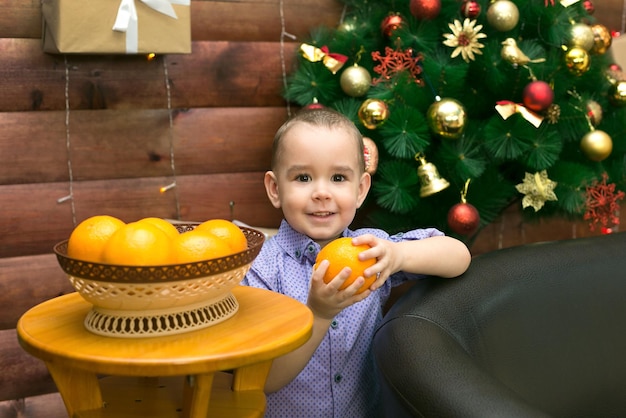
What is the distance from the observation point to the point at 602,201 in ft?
6.79

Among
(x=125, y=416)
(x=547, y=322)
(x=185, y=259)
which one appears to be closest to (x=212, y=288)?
(x=185, y=259)

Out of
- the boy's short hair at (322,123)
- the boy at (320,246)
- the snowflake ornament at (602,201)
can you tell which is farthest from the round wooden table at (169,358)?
the snowflake ornament at (602,201)

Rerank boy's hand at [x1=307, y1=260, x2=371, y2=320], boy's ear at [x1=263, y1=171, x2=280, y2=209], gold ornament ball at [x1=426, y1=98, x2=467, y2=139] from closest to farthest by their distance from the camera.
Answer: boy's hand at [x1=307, y1=260, x2=371, y2=320]
boy's ear at [x1=263, y1=171, x2=280, y2=209]
gold ornament ball at [x1=426, y1=98, x2=467, y2=139]

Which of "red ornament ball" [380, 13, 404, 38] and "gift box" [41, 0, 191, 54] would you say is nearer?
"gift box" [41, 0, 191, 54]

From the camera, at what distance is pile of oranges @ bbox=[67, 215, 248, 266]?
961mm

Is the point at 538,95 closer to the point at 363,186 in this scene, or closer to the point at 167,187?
the point at 363,186

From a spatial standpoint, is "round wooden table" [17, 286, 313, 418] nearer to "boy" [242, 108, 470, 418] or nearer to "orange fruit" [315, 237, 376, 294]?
"orange fruit" [315, 237, 376, 294]

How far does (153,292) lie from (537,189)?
51.5 inches

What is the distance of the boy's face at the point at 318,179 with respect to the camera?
140 centimetres

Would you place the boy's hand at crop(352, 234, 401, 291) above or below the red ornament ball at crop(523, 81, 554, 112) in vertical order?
below

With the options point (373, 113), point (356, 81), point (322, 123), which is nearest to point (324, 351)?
point (322, 123)

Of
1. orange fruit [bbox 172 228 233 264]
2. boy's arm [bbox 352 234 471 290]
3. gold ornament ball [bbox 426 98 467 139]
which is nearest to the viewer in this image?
orange fruit [bbox 172 228 233 264]

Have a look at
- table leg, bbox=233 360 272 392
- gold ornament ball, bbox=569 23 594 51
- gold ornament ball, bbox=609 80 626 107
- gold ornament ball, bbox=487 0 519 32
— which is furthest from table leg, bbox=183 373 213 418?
gold ornament ball, bbox=609 80 626 107

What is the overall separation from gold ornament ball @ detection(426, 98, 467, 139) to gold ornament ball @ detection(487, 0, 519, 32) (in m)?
0.25
